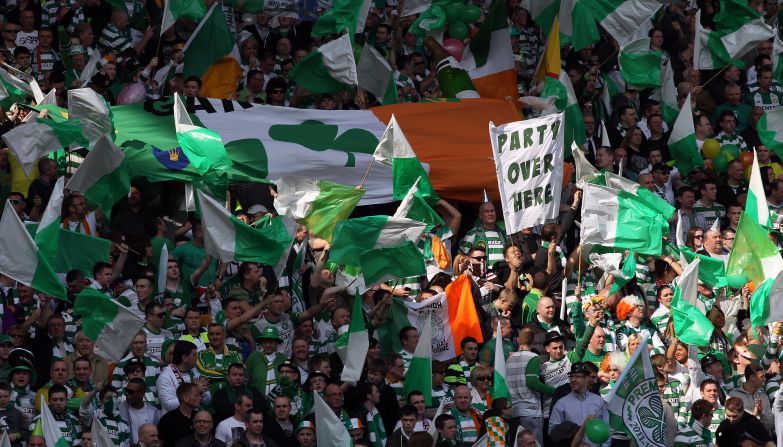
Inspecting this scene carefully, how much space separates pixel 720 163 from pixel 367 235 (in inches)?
209

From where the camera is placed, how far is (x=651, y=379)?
56.1ft

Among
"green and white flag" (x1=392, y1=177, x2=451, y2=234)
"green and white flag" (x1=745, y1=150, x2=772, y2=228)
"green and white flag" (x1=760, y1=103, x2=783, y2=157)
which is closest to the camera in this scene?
"green and white flag" (x1=392, y1=177, x2=451, y2=234)

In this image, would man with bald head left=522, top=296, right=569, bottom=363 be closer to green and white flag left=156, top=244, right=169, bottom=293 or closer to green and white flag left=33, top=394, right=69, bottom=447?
green and white flag left=156, top=244, right=169, bottom=293

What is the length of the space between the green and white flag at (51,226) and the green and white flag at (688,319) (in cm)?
545

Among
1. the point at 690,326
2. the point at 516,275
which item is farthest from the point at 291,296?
the point at 690,326

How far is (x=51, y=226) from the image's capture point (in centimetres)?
1659

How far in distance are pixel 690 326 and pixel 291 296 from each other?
351 cm

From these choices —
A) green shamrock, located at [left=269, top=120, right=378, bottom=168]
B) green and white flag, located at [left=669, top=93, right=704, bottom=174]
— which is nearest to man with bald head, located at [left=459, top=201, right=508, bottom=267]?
green shamrock, located at [left=269, top=120, right=378, bottom=168]

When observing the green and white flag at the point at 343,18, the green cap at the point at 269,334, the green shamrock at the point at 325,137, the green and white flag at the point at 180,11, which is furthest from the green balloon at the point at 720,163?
the green cap at the point at 269,334

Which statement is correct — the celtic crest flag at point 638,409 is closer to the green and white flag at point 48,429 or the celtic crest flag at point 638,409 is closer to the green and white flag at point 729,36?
the green and white flag at point 48,429

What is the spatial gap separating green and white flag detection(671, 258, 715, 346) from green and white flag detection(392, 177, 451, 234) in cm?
218

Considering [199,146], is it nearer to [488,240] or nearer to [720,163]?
[488,240]

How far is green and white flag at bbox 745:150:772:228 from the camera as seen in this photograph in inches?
792

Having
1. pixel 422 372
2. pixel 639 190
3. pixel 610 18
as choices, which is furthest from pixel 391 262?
pixel 610 18
